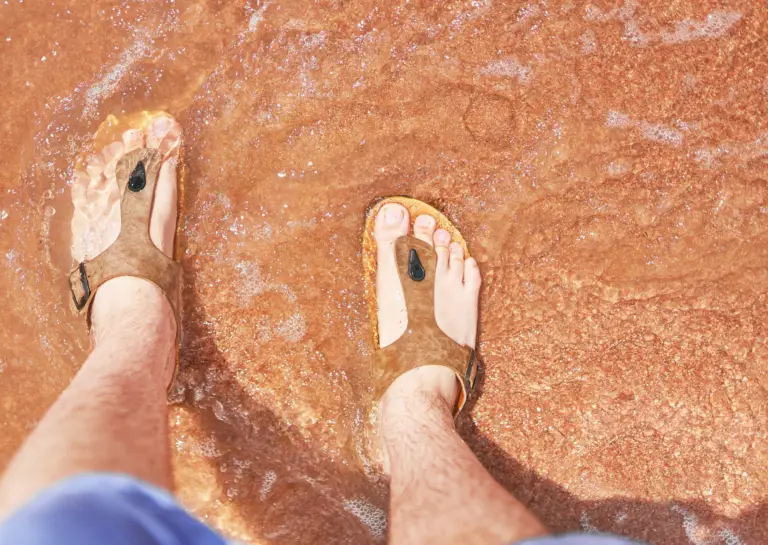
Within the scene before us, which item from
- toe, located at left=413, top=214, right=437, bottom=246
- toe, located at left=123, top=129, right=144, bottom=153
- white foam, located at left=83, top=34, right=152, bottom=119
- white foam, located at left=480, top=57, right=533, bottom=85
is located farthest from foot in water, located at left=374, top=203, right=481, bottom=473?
white foam, located at left=83, top=34, right=152, bottom=119

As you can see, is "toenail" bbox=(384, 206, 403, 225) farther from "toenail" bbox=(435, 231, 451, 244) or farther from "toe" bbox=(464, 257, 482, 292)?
"toe" bbox=(464, 257, 482, 292)

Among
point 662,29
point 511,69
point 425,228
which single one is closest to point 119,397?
point 425,228

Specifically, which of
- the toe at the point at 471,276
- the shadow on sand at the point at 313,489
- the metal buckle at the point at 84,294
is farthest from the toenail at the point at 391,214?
the metal buckle at the point at 84,294

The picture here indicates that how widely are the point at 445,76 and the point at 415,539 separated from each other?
4.11 ft

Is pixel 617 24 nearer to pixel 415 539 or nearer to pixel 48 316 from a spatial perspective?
A: pixel 415 539

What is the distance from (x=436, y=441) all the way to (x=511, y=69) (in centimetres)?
109

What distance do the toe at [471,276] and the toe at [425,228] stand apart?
13 cm

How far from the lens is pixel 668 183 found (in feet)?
5.87

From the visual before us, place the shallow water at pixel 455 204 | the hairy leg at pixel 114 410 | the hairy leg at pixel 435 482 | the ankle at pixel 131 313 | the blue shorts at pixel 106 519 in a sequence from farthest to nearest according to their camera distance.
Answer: the shallow water at pixel 455 204
the ankle at pixel 131 313
the hairy leg at pixel 435 482
the hairy leg at pixel 114 410
the blue shorts at pixel 106 519

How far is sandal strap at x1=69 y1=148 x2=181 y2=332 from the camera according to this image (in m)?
1.68

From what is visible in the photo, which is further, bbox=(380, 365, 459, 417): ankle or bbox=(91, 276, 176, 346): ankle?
bbox=(380, 365, 459, 417): ankle

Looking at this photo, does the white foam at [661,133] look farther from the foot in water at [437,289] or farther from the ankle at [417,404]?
the ankle at [417,404]

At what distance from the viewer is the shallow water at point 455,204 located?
69.6 inches

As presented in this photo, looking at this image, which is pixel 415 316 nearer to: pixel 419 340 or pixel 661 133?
pixel 419 340
